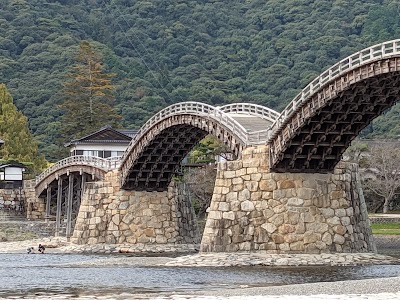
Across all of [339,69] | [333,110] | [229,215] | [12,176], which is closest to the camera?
[339,69]

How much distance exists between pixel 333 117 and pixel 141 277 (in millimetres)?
12625

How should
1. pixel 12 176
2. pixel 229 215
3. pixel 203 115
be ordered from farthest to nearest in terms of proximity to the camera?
pixel 12 176, pixel 203 115, pixel 229 215

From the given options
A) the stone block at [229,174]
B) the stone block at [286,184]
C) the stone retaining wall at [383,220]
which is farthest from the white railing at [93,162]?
the stone block at [286,184]

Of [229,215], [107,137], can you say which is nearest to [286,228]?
[229,215]

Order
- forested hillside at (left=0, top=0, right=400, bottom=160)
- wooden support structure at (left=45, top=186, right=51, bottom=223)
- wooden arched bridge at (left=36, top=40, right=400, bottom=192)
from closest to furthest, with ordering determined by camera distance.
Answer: wooden arched bridge at (left=36, top=40, right=400, bottom=192) → wooden support structure at (left=45, top=186, right=51, bottom=223) → forested hillside at (left=0, top=0, right=400, bottom=160)

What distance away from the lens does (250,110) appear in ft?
198

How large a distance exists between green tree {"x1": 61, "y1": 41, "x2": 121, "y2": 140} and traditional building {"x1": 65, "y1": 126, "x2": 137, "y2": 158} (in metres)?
14.6

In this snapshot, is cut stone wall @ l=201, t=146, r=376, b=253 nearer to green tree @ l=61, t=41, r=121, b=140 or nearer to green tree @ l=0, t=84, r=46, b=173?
green tree @ l=0, t=84, r=46, b=173

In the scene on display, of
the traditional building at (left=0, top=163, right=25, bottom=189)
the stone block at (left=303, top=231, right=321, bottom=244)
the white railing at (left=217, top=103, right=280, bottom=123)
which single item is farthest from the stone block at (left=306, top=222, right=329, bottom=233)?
the traditional building at (left=0, top=163, right=25, bottom=189)

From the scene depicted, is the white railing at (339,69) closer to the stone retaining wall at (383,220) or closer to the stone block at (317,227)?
the stone block at (317,227)

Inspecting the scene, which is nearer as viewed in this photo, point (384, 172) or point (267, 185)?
point (267, 185)

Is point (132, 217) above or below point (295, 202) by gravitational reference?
above

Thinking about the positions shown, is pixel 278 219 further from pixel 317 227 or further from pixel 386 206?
pixel 386 206

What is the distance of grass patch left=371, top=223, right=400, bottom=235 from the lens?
73750 mm
